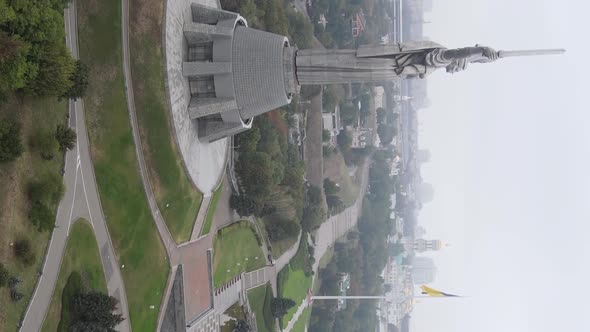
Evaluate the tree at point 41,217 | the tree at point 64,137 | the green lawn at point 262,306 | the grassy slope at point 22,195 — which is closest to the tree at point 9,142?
the grassy slope at point 22,195

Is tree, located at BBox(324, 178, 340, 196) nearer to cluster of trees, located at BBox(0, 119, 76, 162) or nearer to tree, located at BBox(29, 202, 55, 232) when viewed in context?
cluster of trees, located at BBox(0, 119, 76, 162)

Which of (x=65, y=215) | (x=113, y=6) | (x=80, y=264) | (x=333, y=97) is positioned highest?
(x=113, y=6)

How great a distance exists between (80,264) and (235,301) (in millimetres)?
30823

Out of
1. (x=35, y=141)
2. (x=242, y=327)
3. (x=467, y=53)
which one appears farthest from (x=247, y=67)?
(x=242, y=327)

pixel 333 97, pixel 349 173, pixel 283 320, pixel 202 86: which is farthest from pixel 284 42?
pixel 349 173

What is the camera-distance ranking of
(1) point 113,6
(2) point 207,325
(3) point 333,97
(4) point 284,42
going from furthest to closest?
(3) point 333,97 < (2) point 207,325 < (4) point 284,42 < (1) point 113,6

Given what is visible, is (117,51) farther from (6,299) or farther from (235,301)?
(235,301)

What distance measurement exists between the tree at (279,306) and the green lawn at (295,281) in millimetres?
3229

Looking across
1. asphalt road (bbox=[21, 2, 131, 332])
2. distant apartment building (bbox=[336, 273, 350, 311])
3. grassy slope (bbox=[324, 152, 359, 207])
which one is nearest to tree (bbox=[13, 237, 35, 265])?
asphalt road (bbox=[21, 2, 131, 332])

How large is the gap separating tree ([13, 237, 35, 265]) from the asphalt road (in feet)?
7.00

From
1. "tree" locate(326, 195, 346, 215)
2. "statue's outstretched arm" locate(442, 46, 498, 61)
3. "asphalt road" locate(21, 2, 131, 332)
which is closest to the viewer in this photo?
"asphalt road" locate(21, 2, 131, 332)

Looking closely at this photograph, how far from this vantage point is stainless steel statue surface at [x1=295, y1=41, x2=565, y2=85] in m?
49.1

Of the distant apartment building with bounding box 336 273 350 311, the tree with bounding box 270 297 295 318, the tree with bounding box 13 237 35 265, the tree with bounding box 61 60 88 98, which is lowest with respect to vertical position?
the distant apartment building with bounding box 336 273 350 311

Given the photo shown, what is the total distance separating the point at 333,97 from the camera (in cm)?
11181
